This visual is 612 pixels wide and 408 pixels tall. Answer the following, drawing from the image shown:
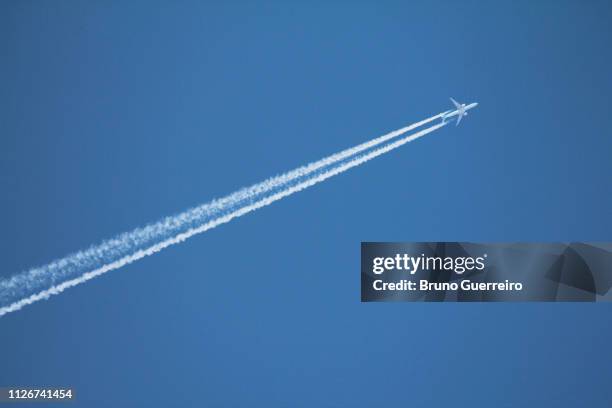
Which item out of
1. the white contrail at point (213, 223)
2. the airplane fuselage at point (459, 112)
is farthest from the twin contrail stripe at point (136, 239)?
the airplane fuselage at point (459, 112)

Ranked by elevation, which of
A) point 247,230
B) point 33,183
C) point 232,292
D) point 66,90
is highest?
point 66,90

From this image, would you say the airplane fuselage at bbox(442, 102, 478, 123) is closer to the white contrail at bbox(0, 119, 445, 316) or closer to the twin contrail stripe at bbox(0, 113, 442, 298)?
the white contrail at bbox(0, 119, 445, 316)

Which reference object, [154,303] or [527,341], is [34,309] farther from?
[527,341]

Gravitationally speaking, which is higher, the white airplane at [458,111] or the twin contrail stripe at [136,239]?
the white airplane at [458,111]

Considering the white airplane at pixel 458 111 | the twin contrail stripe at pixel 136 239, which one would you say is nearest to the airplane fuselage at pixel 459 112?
the white airplane at pixel 458 111

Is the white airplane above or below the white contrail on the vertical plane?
above

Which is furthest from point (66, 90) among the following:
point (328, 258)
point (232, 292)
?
point (328, 258)

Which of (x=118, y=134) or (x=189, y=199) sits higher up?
(x=118, y=134)

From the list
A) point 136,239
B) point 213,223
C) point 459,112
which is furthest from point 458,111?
point 136,239

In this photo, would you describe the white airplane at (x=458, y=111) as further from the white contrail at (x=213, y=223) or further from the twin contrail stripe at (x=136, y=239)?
the twin contrail stripe at (x=136, y=239)

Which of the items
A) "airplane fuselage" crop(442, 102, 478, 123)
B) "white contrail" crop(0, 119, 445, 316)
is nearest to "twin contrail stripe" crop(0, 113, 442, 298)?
"white contrail" crop(0, 119, 445, 316)

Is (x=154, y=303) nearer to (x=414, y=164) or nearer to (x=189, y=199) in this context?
(x=189, y=199)
